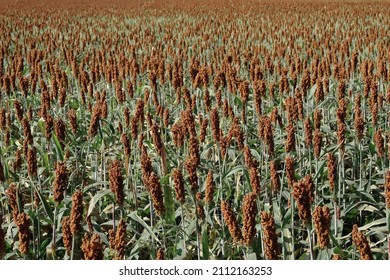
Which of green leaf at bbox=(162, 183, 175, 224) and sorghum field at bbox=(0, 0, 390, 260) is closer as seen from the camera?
sorghum field at bbox=(0, 0, 390, 260)

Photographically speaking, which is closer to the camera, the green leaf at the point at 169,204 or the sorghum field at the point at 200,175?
the sorghum field at the point at 200,175

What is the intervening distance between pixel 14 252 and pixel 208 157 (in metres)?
1.48

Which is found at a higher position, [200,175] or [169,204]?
[200,175]

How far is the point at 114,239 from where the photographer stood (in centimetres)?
165

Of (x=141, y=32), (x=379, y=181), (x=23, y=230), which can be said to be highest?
(x=141, y=32)

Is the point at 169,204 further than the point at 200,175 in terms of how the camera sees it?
No

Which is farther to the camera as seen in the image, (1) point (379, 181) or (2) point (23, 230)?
(1) point (379, 181)

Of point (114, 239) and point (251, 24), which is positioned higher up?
point (251, 24)

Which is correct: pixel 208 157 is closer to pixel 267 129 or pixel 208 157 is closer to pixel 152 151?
pixel 152 151

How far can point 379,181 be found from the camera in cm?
284

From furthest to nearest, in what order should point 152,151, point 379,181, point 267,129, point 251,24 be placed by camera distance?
point 251,24
point 152,151
point 379,181
point 267,129
